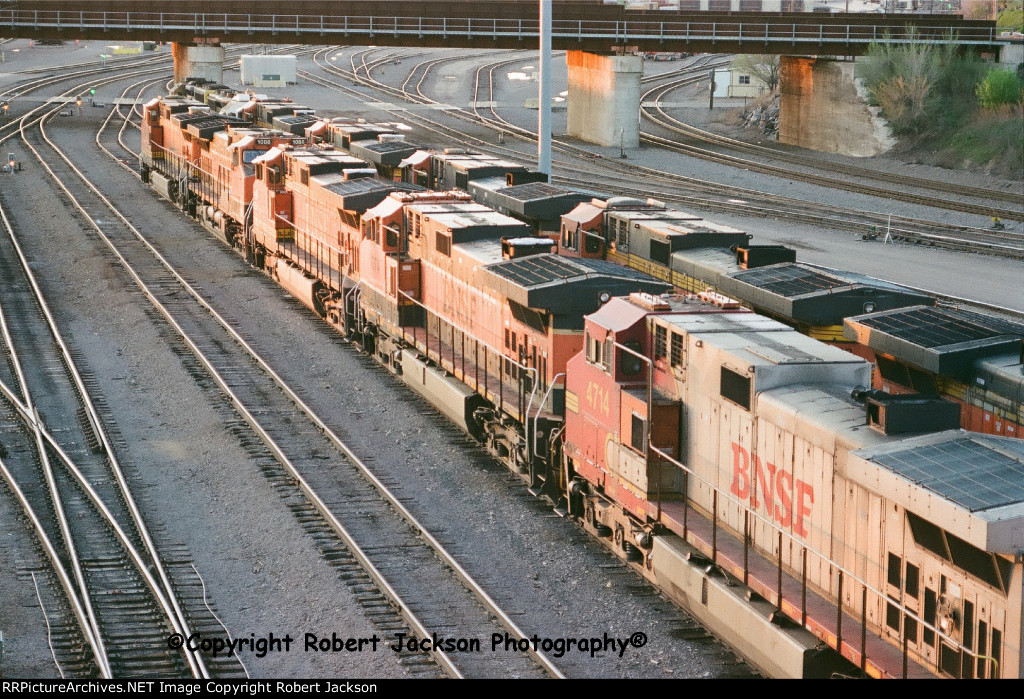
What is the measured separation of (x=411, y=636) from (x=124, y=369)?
15.3 metres

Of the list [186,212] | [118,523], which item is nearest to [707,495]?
[118,523]

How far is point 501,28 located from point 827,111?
17.4 metres

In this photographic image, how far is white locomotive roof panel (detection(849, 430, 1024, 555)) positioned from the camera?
38.2 feet

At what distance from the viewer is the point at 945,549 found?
12.6m

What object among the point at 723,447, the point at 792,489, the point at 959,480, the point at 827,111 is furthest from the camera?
the point at 827,111

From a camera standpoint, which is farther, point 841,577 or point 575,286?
point 575,286

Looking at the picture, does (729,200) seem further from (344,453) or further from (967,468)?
(967,468)

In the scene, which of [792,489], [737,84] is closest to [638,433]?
[792,489]

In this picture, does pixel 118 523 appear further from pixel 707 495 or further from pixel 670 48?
pixel 670 48

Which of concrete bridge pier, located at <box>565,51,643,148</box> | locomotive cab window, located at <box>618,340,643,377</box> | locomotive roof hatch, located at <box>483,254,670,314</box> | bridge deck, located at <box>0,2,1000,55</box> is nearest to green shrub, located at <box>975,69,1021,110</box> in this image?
bridge deck, located at <box>0,2,1000,55</box>

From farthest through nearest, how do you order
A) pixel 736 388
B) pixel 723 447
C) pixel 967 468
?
pixel 723 447 < pixel 736 388 < pixel 967 468

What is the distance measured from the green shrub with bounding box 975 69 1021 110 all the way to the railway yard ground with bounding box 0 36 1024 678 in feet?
47.3

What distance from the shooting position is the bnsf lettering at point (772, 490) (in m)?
15.0

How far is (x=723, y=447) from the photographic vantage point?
16391 millimetres
